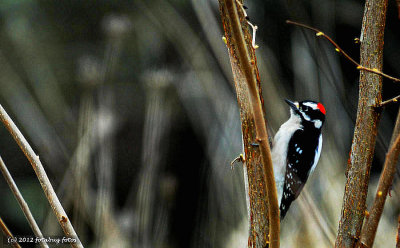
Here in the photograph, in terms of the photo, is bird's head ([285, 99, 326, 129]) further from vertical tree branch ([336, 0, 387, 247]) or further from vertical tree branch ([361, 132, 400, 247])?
vertical tree branch ([361, 132, 400, 247])

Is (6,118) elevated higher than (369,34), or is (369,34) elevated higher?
(369,34)

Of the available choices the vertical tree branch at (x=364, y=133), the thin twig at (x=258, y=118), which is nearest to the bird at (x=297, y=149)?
the vertical tree branch at (x=364, y=133)

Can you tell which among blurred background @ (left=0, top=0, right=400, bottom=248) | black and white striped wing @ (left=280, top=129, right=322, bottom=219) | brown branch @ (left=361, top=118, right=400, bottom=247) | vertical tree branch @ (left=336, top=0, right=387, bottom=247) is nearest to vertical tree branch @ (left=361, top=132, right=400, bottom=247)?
brown branch @ (left=361, top=118, right=400, bottom=247)

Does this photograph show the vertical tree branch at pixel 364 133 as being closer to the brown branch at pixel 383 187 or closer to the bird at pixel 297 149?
the brown branch at pixel 383 187

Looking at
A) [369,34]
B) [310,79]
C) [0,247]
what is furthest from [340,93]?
[0,247]

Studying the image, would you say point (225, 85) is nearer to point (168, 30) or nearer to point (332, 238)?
point (168, 30)
